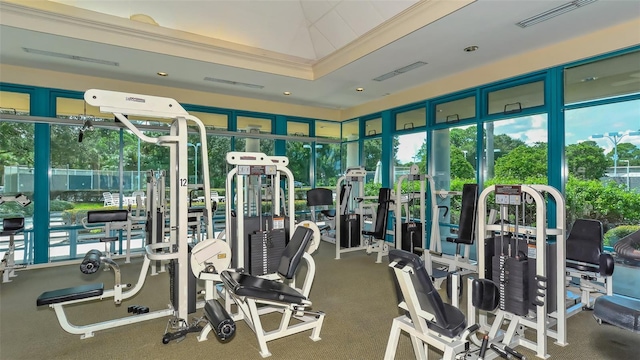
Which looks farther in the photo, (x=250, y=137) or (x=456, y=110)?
(x=250, y=137)

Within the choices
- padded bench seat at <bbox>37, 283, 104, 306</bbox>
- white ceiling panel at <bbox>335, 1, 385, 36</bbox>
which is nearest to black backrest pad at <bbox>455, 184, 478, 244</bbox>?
white ceiling panel at <bbox>335, 1, 385, 36</bbox>

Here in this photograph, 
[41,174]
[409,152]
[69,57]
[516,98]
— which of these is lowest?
[41,174]

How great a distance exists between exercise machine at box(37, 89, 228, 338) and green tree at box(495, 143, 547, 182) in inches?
175

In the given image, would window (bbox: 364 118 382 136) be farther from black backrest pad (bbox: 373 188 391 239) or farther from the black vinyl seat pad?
the black vinyl seat pad

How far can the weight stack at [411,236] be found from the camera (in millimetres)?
4941

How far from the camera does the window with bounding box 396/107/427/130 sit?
656 centimetres

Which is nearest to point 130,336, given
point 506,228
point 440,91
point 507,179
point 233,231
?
point 233,231

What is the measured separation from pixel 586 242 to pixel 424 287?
269 cm

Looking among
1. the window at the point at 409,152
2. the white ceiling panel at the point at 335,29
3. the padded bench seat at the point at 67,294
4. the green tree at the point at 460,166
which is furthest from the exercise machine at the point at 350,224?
the padded bench seat at the point at 67,294

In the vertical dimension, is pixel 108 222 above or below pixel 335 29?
below

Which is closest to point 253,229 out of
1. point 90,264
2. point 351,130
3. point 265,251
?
point 265,251

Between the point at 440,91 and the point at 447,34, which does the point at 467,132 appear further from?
the point at 447,34

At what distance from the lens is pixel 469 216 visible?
169 inches

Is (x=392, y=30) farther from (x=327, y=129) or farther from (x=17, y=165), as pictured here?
(x=17, y=165)
